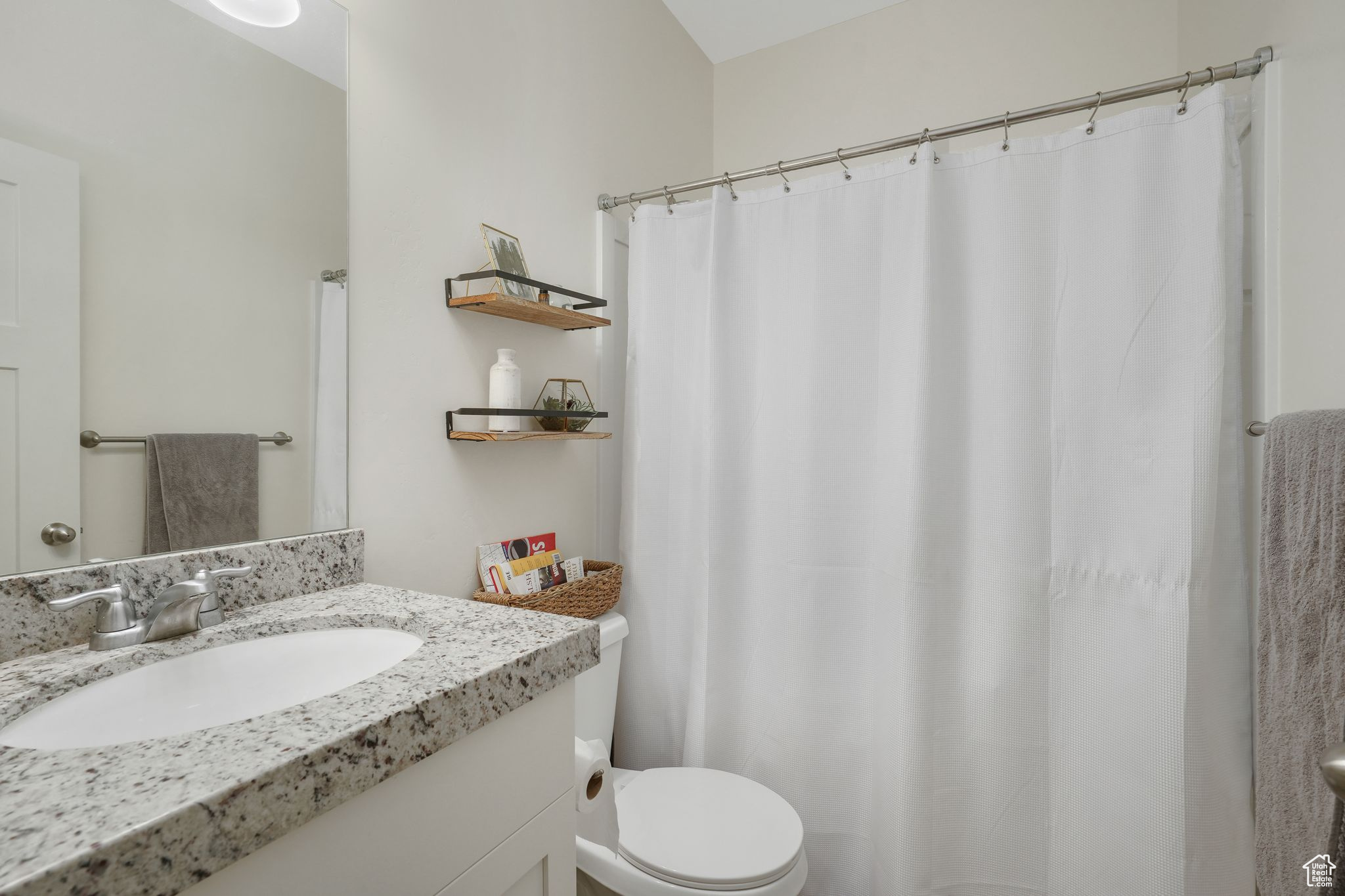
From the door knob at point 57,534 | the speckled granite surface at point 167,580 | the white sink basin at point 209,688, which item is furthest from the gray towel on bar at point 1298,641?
the door knob at point 57,534

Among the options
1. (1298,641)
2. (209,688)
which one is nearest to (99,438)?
(209,688)

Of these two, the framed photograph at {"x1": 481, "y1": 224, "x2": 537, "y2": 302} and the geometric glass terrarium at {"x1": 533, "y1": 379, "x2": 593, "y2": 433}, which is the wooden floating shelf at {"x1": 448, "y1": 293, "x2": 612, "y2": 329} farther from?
the geometric glass terrarium at {"x1": 533, "y1": 379, "x2": 593, "y2": 433}

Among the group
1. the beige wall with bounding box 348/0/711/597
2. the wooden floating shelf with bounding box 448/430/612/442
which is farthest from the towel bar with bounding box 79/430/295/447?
the wooden floating shelf with bounding box 448/430/612/442

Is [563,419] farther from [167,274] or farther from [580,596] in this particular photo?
[167,274]

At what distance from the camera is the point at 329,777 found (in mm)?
526

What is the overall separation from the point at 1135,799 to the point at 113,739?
1630 mm

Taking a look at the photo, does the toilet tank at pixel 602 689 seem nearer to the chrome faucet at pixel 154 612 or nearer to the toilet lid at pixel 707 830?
the toilet lid at pixel 707 830

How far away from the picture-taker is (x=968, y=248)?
1.36m

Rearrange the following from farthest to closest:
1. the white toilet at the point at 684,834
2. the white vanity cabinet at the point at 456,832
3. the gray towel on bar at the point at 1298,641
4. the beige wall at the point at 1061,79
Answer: the white toilet at the point at 684,834 → the beige wall at the point at 1061,79 → the gray towel on bar at the point at 1298,641 → the white vanity cabinet at the point at 456,832

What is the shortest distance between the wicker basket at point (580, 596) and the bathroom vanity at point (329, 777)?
0.37 meters

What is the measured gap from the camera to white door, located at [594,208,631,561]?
1788 mm

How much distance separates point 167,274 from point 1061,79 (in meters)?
2.32

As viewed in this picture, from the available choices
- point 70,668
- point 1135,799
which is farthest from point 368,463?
point 1135,799

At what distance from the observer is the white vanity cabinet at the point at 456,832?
523 mm
